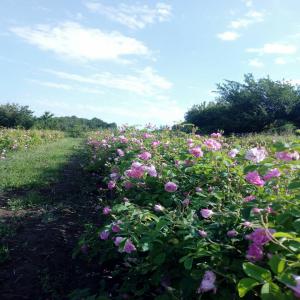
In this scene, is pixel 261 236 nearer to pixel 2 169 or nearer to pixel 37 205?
pixel 37 205

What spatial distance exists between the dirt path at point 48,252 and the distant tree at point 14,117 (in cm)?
2865

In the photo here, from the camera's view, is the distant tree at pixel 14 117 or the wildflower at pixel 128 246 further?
the distant tree at pixel 14 117

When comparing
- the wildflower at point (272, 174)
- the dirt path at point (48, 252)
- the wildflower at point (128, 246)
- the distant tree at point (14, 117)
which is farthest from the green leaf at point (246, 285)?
the distant tree at point (14, 117)

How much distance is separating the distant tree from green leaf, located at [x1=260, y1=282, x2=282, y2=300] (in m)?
32.6

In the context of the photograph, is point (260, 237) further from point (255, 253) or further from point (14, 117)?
point (14, 117)

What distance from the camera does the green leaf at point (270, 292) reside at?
1.11 m

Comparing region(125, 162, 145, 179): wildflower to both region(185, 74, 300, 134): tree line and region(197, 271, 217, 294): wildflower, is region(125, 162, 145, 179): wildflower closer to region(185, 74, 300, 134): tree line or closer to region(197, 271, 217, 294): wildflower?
region(197, 271, 217, 294): wildflower

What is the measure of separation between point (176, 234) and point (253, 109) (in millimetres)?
24035

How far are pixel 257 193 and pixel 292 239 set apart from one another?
72 cm

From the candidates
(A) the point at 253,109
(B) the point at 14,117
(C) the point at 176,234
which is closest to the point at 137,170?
(C) the point at 176,234

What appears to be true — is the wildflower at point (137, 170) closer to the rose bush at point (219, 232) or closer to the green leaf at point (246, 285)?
the rose bush at point (219, 232)

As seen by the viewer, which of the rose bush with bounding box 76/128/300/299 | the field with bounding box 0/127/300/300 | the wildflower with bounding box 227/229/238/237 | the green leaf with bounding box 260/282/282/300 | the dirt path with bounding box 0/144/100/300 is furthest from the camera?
the dirt path with bounding box 0/144/100/300

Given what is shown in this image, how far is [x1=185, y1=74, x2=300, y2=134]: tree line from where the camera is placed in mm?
23953

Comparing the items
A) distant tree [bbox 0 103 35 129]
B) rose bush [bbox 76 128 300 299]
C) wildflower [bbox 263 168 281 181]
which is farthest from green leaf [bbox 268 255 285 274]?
distant tree [bbox 0 103 35 129]
